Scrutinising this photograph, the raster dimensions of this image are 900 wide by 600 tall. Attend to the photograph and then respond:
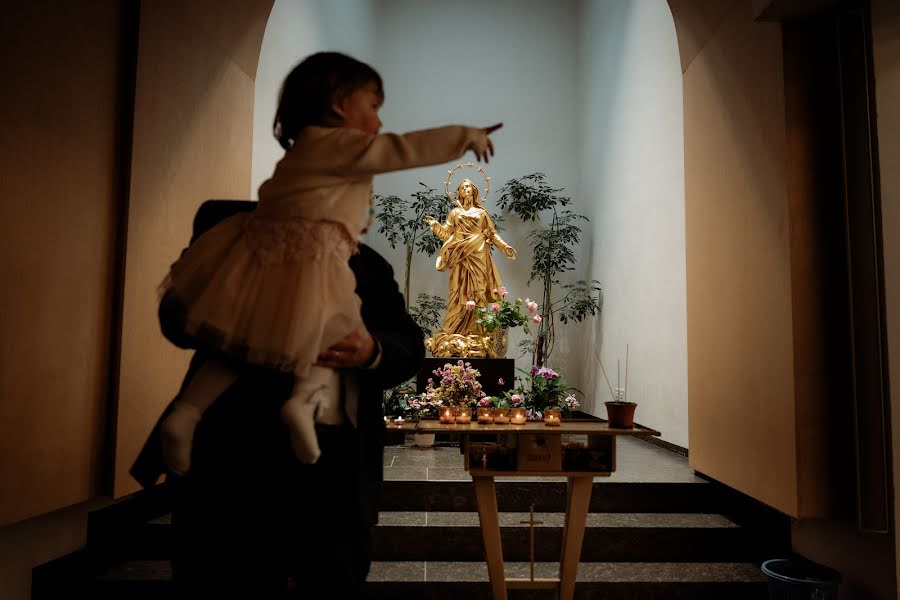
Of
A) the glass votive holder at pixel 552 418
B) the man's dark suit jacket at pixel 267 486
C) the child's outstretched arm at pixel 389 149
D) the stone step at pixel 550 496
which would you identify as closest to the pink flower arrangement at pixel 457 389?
the stone step at pixel 550 496

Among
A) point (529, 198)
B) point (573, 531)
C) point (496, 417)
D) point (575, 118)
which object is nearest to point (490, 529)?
point (573, 531)

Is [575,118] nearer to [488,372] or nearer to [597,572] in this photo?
[488,372]

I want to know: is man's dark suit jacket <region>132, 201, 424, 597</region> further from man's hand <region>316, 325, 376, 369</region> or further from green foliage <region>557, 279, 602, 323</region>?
green foliage <region>557, 279, 602, 323</region>

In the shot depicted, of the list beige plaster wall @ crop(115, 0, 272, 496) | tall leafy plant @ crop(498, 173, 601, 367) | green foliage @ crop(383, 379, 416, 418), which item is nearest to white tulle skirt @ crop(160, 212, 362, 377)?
beige plaster wall @ crop(115, 0, 272, 496)

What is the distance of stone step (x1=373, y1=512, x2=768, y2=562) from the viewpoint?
296cm

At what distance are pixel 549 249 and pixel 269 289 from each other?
6.18 metres

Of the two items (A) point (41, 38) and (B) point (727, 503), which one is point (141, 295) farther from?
(B) point (727, 503)

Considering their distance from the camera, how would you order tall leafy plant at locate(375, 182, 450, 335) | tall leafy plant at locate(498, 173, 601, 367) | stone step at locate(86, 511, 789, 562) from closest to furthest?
stone step at locate(86, 511, 789, 562) → tall leafy plant at locate(498, 173, 601, 367) → tall leafy plant at locate(375, 182, 450, 335)

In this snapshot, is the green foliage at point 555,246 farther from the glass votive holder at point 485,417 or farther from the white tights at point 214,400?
the white tights at point 214,400

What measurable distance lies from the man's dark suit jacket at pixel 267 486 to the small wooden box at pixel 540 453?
1.20 meters

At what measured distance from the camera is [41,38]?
2023 millimetres

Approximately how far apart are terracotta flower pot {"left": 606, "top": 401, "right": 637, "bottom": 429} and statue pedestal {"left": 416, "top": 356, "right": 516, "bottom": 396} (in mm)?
3206

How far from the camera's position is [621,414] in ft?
6.50

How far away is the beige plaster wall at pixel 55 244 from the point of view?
193 cm
